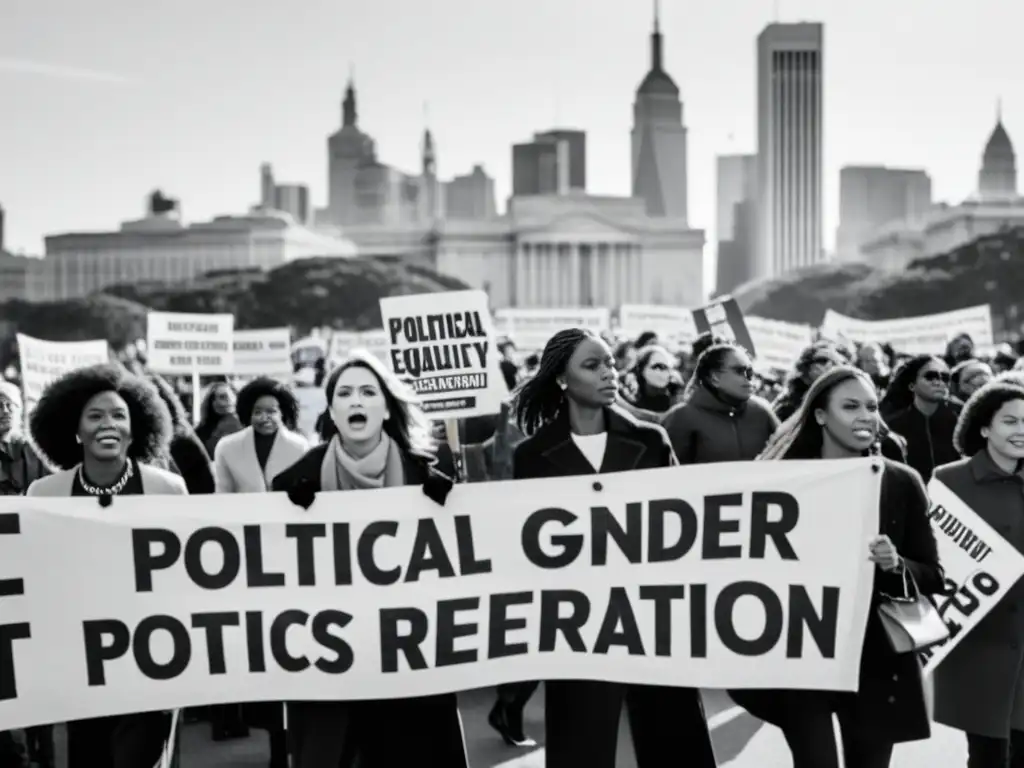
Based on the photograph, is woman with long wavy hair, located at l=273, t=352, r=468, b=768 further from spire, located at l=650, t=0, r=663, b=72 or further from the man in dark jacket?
spire, located at l=650, t=0, r=663, b=72

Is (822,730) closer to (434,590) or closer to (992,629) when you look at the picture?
(992,629)

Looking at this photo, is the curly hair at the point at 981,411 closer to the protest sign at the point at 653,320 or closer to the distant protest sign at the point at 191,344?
the distant protest sign at the point at 191,344

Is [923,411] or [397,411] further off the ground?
[397,411]

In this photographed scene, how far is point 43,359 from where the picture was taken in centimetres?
1189

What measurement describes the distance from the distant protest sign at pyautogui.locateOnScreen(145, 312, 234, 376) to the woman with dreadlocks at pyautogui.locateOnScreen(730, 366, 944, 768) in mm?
10770

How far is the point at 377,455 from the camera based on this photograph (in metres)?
4.85

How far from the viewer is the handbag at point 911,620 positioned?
451 centimetres

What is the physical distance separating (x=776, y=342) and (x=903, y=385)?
24.9ft

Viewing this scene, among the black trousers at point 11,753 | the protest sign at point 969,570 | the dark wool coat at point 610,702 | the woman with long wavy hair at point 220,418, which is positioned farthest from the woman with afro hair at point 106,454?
the woman with long wavy hair at point 220,418

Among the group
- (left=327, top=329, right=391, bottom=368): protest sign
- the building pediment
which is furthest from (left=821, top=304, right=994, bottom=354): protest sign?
the building pediment

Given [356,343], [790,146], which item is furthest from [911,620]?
[790,146]

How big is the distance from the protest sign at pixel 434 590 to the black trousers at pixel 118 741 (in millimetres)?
91

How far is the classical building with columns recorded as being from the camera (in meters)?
114

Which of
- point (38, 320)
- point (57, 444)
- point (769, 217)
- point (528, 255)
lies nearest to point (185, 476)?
point (57, 444)
